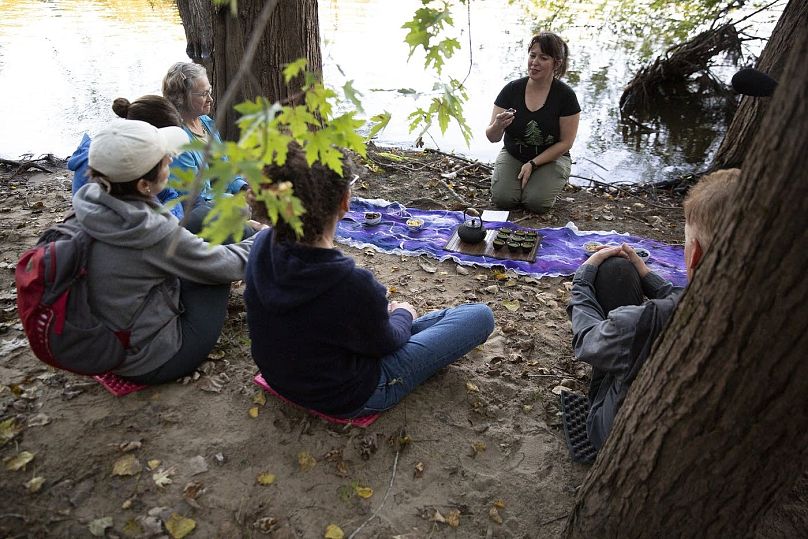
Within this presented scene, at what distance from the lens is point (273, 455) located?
272 centimetres

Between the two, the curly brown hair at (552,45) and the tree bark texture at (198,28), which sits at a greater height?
the curly brown hair at (552,45)

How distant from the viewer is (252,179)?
1.34m

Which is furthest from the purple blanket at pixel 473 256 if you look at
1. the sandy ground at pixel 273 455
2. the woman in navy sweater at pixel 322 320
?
the woman in navy sweater at pixel 322 320

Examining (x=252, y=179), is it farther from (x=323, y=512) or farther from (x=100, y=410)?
(x=100, y=410)

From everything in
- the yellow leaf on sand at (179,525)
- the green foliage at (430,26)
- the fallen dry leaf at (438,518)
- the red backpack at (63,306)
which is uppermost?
the green foliage at (430,26)

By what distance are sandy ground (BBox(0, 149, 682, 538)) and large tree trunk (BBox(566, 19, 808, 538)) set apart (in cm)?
70

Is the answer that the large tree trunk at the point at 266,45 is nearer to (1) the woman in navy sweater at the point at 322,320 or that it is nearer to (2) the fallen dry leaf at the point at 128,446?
(1) the woman in navy sweater at the point at 322,320

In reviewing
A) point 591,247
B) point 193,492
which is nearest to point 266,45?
point 591,247

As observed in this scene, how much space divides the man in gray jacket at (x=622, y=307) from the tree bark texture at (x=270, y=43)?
310cm

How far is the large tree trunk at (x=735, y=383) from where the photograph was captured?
4.50ft

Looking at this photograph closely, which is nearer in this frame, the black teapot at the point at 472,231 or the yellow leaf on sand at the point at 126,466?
the yellow leaf on sand at the point at 126,466

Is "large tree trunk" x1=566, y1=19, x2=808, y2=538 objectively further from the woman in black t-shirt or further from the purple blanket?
the woman in black t-shirt

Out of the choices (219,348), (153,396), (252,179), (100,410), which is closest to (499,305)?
(219,348)

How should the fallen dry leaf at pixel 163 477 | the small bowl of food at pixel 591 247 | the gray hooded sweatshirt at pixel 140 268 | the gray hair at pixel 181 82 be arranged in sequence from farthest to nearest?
the small bowl of food at pixel 591 247 < the gray hair at pixel 181 82 < the gray hooded sweatshirt at pixel 140 268 < the fallen dry leaf at pixel 163 477
